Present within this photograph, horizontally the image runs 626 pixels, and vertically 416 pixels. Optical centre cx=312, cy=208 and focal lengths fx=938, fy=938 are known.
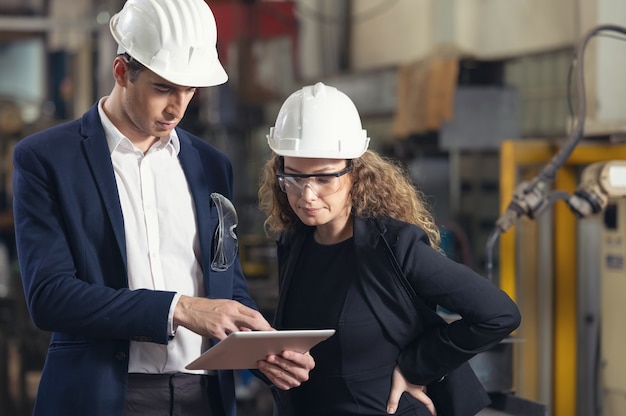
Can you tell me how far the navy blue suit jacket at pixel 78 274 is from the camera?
1.74 meters

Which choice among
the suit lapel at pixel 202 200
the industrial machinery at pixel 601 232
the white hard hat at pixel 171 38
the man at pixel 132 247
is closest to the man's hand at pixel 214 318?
the man at pixel 132 247

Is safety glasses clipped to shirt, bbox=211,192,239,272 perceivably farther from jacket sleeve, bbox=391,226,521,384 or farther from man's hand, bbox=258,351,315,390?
jacket sleeve, bbox=391,226,521,384

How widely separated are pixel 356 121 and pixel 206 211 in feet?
1.20

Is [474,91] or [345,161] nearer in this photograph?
[345,161]

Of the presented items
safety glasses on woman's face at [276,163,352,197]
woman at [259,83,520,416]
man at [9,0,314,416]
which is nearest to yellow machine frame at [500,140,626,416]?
woman at [259,83,520,416]

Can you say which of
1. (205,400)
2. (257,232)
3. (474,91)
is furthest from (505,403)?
(257,232)

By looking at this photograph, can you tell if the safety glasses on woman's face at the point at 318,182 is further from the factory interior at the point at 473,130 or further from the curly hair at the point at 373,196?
the factory interior at the point at 473,130

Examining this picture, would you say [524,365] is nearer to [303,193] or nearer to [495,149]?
[495,149]

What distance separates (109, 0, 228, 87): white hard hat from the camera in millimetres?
1824

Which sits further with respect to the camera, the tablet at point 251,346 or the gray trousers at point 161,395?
the gray trousers at point 161,395

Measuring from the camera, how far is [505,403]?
2.52 m

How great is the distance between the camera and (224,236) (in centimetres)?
196

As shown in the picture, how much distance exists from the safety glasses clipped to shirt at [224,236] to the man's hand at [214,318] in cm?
16

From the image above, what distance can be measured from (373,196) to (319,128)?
0.58 ft
